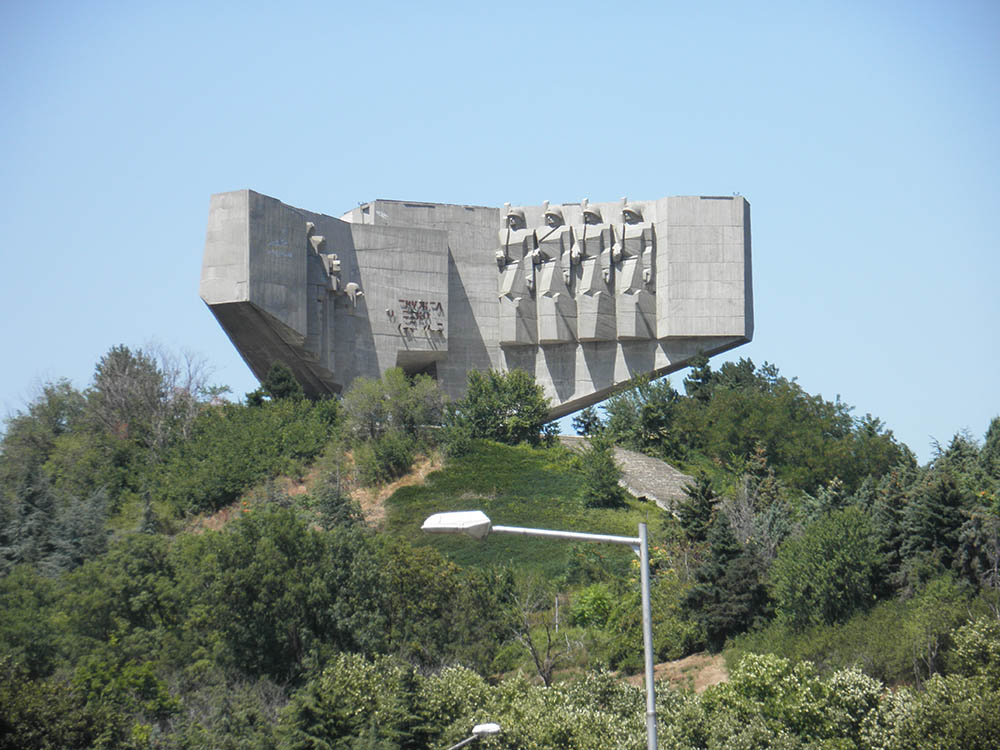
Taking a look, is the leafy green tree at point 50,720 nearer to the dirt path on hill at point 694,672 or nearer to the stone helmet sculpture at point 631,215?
the dirt path on hill at point 694,672

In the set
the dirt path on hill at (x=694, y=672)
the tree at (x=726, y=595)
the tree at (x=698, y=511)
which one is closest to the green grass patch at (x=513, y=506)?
the tree at (x=698, y=511)

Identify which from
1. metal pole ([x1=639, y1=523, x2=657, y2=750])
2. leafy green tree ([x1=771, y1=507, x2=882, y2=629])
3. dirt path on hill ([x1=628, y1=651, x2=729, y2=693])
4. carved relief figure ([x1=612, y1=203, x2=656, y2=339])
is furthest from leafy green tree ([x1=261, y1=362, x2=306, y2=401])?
metal pole ([x1=639, y1=523, x2=657, y2=750])

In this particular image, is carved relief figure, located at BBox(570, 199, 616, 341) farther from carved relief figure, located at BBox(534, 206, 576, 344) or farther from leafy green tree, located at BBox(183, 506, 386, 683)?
leafy green tree, located at BBox(183, 506, 386, 683)

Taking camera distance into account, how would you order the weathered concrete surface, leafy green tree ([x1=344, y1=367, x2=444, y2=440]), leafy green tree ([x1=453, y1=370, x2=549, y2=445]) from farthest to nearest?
leafy green tree ([x1=453, y1=370, x2=549, y2=445])
leafy green tree ([x1=344, y1=367, x2=444, y2=440])
the weathered concrete surface

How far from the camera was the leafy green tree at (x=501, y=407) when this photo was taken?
47469 mm

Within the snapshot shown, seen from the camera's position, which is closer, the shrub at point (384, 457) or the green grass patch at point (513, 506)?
the green grass patch at point (513, 506)

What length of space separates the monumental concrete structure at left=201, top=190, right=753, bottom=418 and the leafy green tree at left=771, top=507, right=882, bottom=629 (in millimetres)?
15472

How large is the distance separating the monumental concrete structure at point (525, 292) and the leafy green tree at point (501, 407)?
1458mm

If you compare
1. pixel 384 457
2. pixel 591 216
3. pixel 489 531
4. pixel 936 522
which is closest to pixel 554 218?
pixel 591 216

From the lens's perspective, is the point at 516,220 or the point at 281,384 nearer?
the point at 281,384

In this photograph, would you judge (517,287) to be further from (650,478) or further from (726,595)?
(726,595)

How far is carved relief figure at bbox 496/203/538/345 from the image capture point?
48969 mm

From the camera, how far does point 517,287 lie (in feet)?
161

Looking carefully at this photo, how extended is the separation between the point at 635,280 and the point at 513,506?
9.08m
